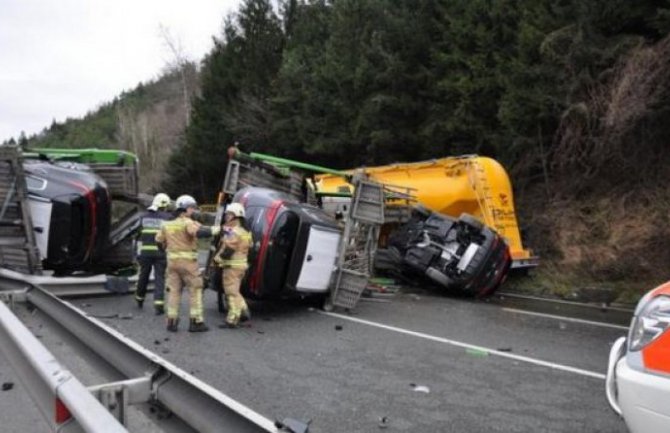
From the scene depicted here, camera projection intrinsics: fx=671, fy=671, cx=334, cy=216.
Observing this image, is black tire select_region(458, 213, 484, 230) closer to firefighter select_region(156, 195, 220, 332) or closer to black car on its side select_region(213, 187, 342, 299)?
black car on its side select_region(213, 187, 342, 299)

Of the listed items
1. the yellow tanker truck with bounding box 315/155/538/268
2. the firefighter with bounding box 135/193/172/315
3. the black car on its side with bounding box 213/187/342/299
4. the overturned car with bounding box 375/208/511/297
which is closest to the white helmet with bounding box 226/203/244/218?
the black car on its side with bounding box 213/187/342/299

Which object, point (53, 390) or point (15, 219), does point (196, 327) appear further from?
point (53, 390)

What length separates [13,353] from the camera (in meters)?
3.80

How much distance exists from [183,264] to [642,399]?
5937 millimetres

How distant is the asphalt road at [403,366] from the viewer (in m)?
4.54

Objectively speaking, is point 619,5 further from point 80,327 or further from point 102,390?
point 102,390

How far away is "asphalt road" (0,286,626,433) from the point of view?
14.9ft

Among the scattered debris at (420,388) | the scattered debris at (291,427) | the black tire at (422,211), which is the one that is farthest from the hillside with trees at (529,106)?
the scattered debris at (291,427)

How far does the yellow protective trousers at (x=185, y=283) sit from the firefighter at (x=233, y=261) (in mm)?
318

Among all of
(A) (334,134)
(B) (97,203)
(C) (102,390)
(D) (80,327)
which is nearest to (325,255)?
(B) (97,203)

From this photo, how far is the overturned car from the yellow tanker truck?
2.31ft

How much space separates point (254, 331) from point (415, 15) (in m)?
14.5

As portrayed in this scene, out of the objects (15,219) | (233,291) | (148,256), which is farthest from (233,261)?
(15,219)

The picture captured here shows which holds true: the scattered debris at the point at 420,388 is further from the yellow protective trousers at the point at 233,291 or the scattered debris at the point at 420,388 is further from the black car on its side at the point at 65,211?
the black car on its side at the point at 65,211
